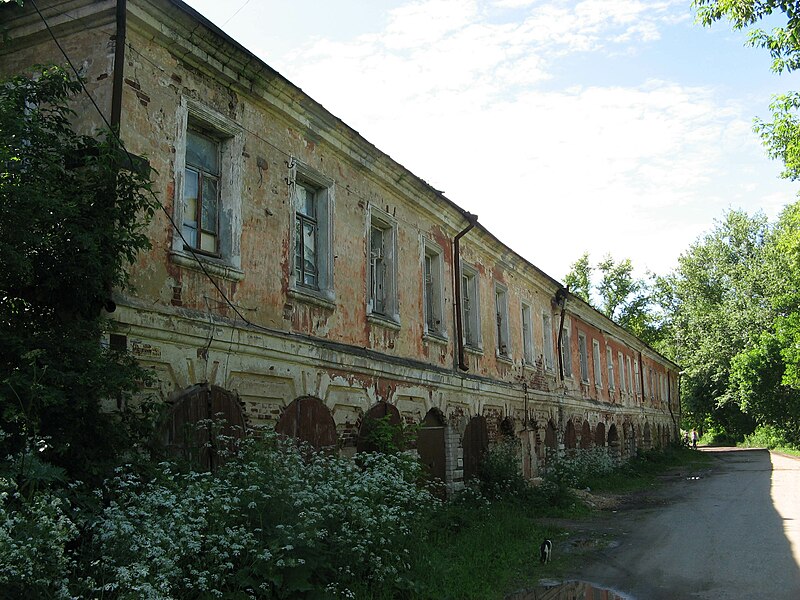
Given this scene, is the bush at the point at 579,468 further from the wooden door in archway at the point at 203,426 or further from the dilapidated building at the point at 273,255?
the wooden door in archway at the point at 203,426

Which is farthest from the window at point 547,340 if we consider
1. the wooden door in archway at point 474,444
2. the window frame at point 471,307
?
the wooden door in archway at point 474,444

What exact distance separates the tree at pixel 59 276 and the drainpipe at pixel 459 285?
348 inches

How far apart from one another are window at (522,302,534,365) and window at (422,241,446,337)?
5.72m

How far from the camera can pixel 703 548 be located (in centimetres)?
995

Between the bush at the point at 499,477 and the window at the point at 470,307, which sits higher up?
the window at the point at 470,307

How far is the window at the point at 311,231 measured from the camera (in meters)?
9.60

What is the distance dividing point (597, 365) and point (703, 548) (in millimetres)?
17551

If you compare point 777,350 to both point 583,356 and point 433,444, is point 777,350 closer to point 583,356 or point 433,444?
point 583,356

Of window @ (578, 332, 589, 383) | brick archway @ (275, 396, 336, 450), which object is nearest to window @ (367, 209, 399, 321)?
brick archway @ (275, 396, 336, 450)

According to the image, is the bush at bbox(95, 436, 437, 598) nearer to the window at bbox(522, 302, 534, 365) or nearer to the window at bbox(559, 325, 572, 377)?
the window at bbox(522, 302, 534, 365)

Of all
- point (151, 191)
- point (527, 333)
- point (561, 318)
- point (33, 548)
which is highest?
point (561, 318)

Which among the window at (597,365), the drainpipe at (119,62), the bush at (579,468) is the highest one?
the drainpipe at (119,62)

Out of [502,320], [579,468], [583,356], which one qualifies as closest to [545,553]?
[502,320]

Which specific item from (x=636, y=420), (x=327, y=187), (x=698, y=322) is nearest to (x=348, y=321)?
(x=327, y=187)
